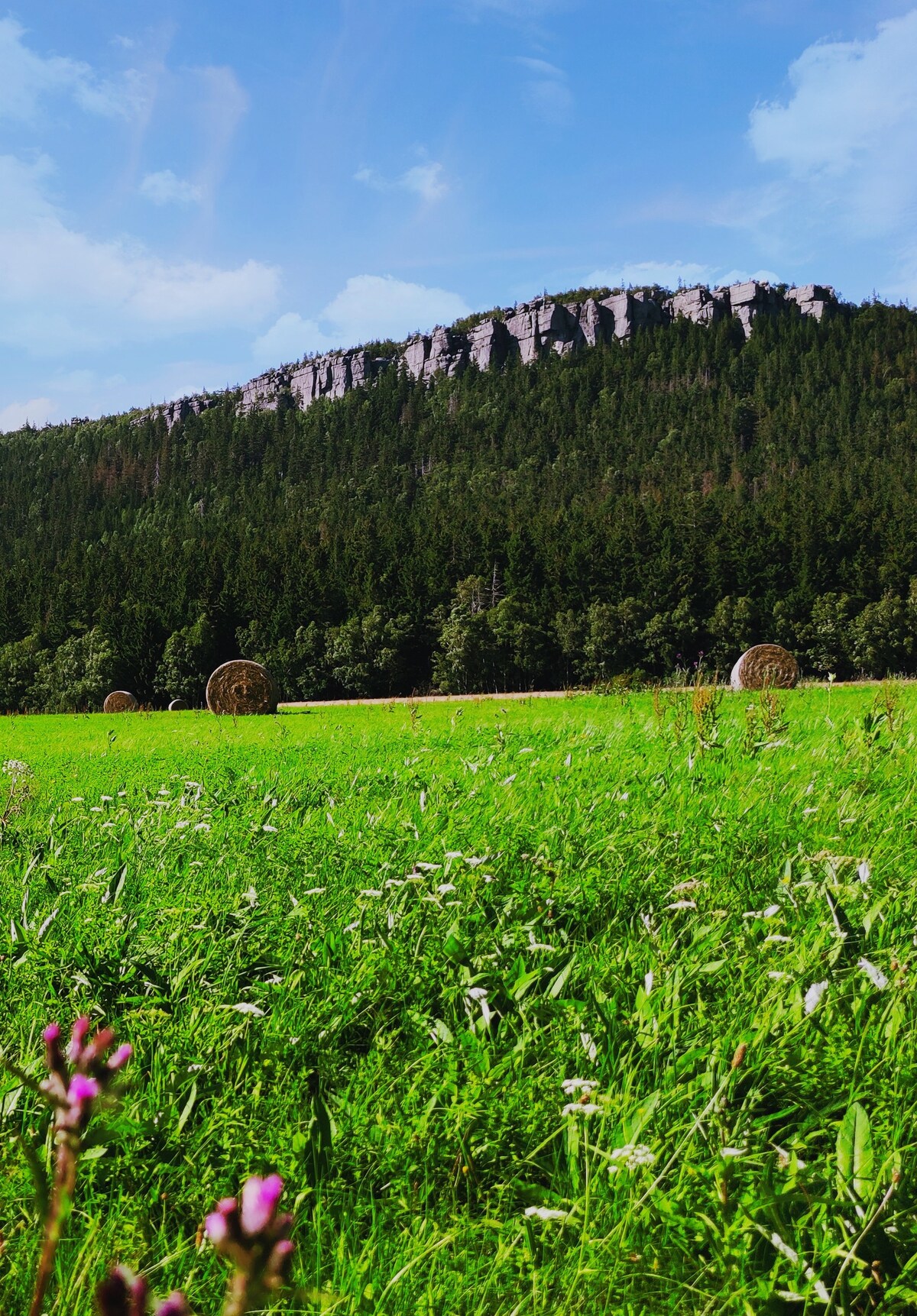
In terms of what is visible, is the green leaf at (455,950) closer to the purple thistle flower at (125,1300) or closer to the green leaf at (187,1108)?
the green leaf at (187,1108)

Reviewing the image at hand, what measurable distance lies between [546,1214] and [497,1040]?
0.98 meters

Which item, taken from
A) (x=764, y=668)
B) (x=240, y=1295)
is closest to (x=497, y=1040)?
(x=240, y=1295)

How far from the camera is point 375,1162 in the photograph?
2631 mm

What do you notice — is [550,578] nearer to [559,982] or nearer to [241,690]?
[241,690]

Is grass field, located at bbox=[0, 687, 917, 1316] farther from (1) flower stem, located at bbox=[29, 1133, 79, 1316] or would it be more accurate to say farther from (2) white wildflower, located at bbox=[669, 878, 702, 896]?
(1) flower stem, located at bbox=[29, 1133, 79, 1316]

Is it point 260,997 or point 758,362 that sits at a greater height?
point 758,362

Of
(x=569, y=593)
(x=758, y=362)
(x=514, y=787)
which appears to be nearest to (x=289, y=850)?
(x=514, y=787)

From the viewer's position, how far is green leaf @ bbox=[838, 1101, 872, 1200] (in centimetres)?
225

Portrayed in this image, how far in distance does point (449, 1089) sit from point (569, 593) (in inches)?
2774

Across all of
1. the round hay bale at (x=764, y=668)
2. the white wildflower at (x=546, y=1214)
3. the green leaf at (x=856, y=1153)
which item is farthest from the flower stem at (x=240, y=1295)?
the round hay bale at (x=764, y=668)

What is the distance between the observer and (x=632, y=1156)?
2.36m

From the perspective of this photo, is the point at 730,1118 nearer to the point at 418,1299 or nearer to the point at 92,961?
the point at 418,1299

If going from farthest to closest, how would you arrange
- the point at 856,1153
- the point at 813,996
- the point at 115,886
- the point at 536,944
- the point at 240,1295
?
the point at 115,886
the point at 536,944
the point at 813,996
the point at 856,1153
the point at 240,1295

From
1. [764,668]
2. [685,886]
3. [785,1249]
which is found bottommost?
[785,1249]
